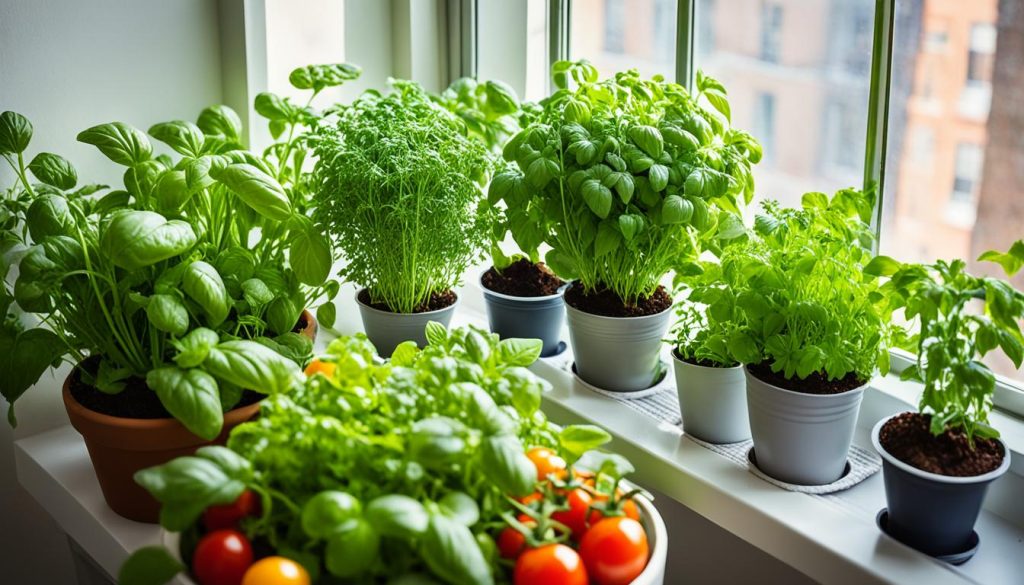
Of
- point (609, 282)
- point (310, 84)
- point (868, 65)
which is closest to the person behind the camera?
point (868, 65)

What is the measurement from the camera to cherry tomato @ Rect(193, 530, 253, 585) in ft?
3.24

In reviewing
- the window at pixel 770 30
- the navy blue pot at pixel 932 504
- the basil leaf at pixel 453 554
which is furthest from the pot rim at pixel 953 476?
the window at pixel 770 30

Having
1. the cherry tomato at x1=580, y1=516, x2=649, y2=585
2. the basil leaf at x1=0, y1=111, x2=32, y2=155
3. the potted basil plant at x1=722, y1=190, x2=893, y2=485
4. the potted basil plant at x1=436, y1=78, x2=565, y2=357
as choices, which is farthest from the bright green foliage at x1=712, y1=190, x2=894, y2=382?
the basil leaf at x1=0, y1=111, x2=32, y2=155

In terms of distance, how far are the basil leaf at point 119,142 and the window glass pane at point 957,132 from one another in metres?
0.98

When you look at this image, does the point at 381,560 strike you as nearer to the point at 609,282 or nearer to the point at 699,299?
the point at 699,299

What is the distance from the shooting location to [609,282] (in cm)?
150

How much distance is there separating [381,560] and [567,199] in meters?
0.63

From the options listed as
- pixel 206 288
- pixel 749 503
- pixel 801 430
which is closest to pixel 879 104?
pixel 801 430

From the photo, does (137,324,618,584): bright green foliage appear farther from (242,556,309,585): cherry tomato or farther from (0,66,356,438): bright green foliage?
(0,66,356,438): bright green foliage

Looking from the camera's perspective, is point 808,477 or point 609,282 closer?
point 808,477

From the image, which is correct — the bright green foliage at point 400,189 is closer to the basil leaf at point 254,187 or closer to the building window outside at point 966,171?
the basil leaf at point 254,187

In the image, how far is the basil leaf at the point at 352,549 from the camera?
91 centimetres

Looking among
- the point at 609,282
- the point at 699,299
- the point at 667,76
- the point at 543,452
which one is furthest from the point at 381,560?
the point at 667,76

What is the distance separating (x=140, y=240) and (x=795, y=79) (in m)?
0.90
